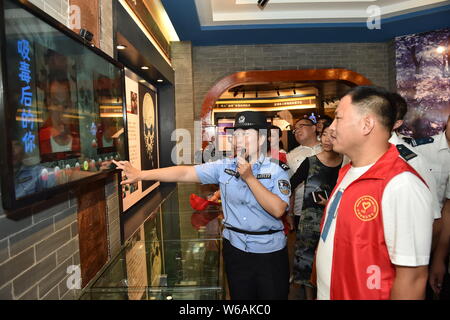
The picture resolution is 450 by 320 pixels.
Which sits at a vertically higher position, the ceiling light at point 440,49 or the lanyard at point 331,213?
the ceiling light at point 440,49

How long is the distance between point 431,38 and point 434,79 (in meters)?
0.67

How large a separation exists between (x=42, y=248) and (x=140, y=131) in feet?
9.60

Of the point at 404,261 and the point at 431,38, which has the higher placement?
the point at 431,38

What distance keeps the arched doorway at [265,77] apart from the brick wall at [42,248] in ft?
13.1

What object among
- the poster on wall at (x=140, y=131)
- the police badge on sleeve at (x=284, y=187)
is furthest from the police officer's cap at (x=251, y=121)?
the poster on wall at (x=140, y=131)

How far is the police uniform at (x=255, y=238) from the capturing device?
1723 mm

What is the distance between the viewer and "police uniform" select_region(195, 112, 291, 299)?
172 centimetres

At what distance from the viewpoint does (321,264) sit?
51.6 inches

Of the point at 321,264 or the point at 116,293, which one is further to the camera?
the point at 116,293

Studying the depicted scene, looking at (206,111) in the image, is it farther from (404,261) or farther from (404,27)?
(404,261)

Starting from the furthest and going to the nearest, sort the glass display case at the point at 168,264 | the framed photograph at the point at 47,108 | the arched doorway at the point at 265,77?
the arched doorway at the point at 265,77
the glass display case at the point at 168,264
the framed photograph at the point at 47,108

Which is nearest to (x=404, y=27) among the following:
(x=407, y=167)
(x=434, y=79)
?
(x=434, y=79)

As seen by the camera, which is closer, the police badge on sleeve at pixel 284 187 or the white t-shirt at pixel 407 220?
the white t-shirt at pixel 407 220

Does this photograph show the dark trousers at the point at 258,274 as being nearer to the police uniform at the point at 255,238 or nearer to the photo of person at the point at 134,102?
the police uniform at the point at 255,238
